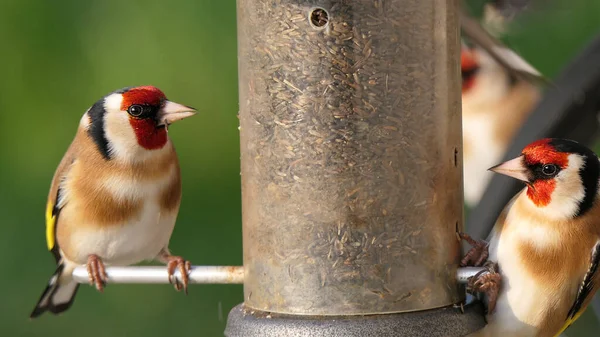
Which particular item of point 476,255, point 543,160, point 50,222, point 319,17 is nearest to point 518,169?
point 543,160

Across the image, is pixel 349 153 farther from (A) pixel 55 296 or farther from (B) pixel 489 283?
(A) pixel 55 296

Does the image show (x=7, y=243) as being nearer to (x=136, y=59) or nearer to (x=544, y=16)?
(x=136, y=59)

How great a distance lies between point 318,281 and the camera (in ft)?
7.52

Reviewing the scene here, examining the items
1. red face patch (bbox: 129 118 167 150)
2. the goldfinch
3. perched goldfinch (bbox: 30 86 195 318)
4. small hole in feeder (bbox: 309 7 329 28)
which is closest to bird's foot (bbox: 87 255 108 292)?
perched goldfinch (bbox: 30 86 195 318)

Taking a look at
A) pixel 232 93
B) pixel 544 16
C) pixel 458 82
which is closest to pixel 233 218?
pixel 232 93

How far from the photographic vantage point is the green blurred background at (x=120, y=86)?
414cm

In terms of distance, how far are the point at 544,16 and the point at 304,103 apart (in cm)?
101

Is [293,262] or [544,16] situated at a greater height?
[544,16]

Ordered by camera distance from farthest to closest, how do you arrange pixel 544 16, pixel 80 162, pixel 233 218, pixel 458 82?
pixel 233 218 < pixel 544 16 < pixel 80 162 < pixel 458 82

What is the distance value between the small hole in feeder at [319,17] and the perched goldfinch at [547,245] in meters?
0.43

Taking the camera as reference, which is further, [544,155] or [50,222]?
[50,222]

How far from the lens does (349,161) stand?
228 centimetres

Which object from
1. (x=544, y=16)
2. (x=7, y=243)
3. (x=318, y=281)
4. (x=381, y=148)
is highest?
(x=544, y=16)

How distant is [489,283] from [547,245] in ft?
0.45
